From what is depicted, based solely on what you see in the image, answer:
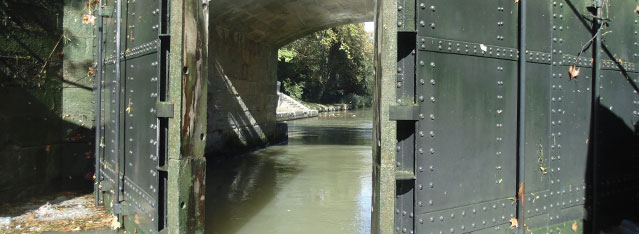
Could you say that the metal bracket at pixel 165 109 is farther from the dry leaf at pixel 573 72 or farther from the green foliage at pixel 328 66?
the green foliage at pixel 328 66

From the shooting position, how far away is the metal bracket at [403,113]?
400 cm

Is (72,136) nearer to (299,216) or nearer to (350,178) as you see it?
(299,216)

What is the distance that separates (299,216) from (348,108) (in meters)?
41.9

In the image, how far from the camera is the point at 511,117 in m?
4.78

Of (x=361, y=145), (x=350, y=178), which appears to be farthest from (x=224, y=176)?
(x=361, y=145)

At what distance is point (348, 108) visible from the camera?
159 feet

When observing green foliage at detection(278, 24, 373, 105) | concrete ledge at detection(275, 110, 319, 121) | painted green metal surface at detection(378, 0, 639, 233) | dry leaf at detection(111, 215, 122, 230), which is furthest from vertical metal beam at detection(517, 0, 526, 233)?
green foliage at detection(278, 24, 373, 105)

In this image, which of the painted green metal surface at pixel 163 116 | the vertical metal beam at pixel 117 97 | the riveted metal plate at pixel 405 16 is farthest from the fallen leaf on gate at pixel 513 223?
the vertical metal beam at pixel 117 97

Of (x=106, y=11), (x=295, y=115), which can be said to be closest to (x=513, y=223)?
(x=106, y=11)

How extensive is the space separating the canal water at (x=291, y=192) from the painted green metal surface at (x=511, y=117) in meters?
1.99

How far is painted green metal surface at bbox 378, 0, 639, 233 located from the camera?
13.8 ft

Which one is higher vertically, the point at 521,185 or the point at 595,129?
the point at 595,129

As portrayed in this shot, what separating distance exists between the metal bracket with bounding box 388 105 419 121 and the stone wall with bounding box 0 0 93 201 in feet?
18.5

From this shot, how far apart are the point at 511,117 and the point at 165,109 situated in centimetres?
326
